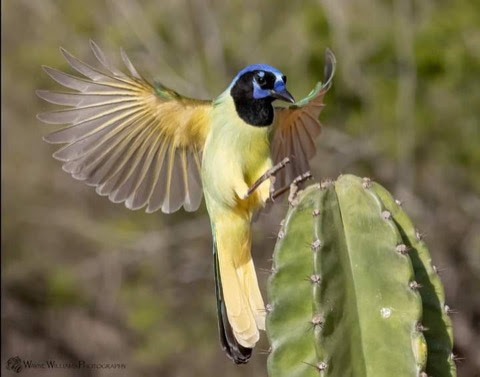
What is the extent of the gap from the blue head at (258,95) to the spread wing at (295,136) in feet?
0.57

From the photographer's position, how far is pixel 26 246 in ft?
31.2

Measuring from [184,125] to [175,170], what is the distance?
0.24 m

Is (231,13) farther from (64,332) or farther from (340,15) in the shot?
(64,332)

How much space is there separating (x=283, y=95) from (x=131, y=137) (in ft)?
2.55

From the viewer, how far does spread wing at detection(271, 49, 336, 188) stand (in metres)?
3.92

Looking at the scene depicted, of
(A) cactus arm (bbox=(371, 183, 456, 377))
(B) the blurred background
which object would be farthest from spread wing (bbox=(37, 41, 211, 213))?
(B) the blurred background

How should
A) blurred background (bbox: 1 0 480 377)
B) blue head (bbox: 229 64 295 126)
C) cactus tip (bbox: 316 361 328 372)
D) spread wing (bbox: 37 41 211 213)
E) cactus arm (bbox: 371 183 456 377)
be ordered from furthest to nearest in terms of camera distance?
blurred background (bbox: 1 0 480 377)
spread wing (bbox: 37 41 211 213)
blue head (bbox: 229 64 295 126)
cactus arm (bbox: 371 183 456 377)
cactus tip (bbox: 316 361 328 372)

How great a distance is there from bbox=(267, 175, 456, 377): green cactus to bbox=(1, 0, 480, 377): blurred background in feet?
13.4

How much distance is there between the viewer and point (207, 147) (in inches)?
148

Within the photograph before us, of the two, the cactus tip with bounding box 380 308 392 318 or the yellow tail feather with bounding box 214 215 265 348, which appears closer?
the cactus tip with bounding box 380 308 392 318

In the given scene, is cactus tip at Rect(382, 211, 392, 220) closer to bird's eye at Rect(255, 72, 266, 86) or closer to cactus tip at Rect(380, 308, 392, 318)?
cactus tip at Rect(380, 308, 392, 318)

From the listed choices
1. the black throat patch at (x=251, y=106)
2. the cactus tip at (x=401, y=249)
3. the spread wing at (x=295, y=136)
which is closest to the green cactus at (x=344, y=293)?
the cactus tip at (x=401, y=249)

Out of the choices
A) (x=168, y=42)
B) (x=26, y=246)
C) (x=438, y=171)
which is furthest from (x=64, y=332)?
(x=438, y=171)

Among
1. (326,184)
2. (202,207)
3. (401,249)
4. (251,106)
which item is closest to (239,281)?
(251,106)
